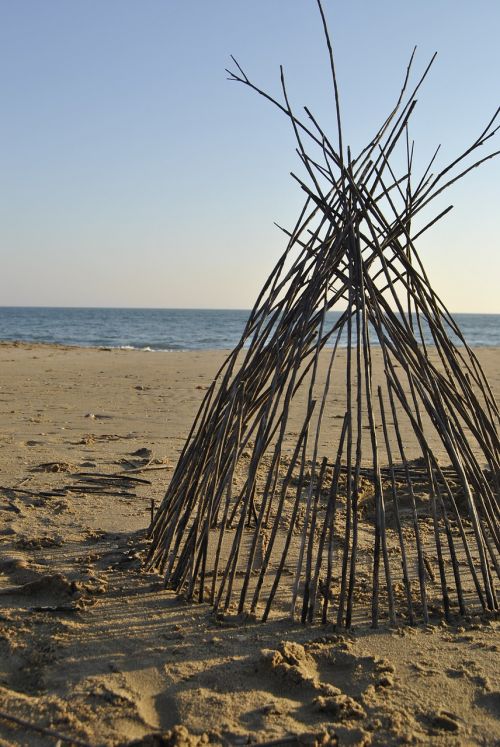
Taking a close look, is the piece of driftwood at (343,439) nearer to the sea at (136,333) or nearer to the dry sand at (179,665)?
the dry sand at (179,665)

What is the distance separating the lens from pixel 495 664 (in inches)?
94.0

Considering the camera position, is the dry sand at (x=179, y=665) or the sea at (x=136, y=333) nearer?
the dry sand at (x=179, y=665)

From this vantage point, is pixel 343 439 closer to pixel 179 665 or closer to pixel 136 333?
pixel 179 665

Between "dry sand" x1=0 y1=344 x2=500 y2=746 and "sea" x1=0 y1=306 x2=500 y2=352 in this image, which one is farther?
"sea" x1=0 y1=306 x2=500 y2=352

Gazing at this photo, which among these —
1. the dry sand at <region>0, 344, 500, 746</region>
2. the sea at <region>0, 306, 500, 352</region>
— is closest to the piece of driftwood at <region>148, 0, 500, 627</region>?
the dry sand at <region>0, 344, 500, 746</region>

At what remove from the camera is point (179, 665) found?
7.67 feet

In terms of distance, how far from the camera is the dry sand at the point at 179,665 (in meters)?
2.01

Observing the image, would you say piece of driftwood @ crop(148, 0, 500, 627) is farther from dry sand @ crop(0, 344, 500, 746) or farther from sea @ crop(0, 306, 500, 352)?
sea @ crop(0, 306, 500, 352)

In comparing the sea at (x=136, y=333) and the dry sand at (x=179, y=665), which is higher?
the sea at (x=136, y=333)

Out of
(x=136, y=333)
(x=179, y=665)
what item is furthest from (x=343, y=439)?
(x=136, y=333)

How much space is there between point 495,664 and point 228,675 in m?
0.90

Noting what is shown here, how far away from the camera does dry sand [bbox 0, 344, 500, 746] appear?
6.58ft

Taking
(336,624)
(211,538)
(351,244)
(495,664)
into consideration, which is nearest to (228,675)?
(336,624)

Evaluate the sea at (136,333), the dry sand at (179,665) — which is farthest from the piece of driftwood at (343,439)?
the sea at (136,333)
